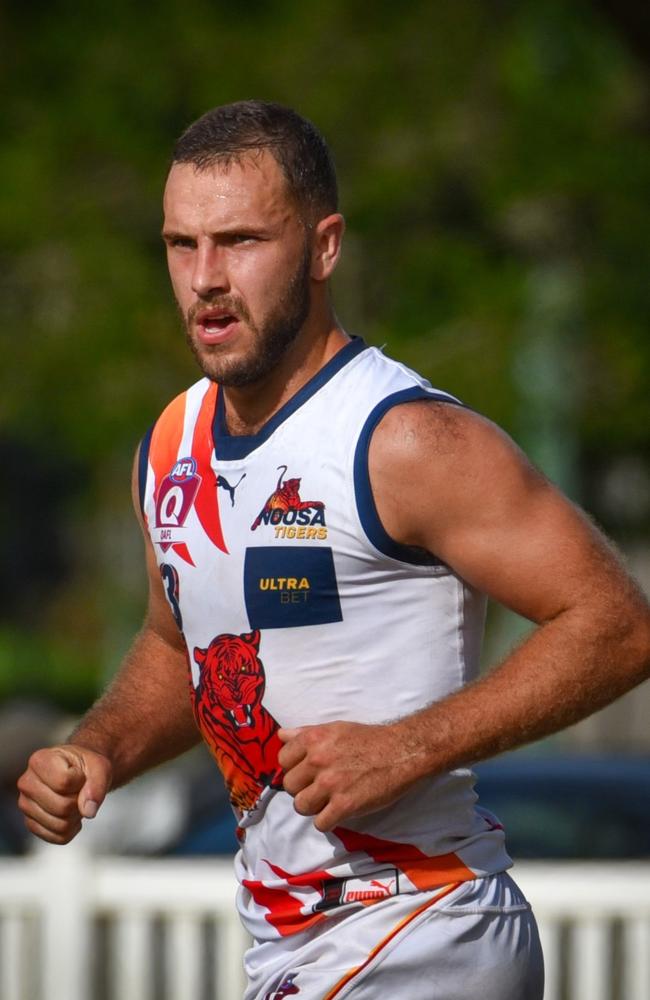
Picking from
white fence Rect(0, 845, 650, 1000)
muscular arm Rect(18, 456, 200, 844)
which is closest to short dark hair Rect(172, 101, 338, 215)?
muscular arm Rect(18, 456, 200, 844)

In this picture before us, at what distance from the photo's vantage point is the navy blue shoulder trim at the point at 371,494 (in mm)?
2996

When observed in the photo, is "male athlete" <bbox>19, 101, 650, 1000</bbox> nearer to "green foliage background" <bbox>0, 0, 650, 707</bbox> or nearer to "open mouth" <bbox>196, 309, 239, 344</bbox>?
"open mouth" <bbox>196, 309, 239, 344</bbox>

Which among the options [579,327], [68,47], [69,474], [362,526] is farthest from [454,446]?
[69,474]

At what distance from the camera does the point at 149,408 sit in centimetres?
1184

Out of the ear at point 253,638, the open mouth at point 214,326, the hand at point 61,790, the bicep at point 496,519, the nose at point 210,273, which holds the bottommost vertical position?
the hand at point 61,790

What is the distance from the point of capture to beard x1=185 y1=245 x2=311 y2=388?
10.4 ft

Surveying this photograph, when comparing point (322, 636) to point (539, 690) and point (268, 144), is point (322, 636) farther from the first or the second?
point (268, 144)

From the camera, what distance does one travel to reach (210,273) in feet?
10.3

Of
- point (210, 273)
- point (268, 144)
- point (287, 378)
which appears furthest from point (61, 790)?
point (268, 144)

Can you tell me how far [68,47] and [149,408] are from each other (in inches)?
98.1

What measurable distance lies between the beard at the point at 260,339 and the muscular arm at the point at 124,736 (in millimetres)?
460

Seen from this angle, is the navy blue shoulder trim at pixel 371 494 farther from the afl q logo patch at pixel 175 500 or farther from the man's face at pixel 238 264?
the afl q logo patch at pixel 175 500

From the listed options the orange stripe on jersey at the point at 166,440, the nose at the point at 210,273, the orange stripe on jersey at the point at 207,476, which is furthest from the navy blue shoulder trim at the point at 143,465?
the nose at the point at 210,273

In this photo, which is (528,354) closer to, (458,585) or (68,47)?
(68,47)
